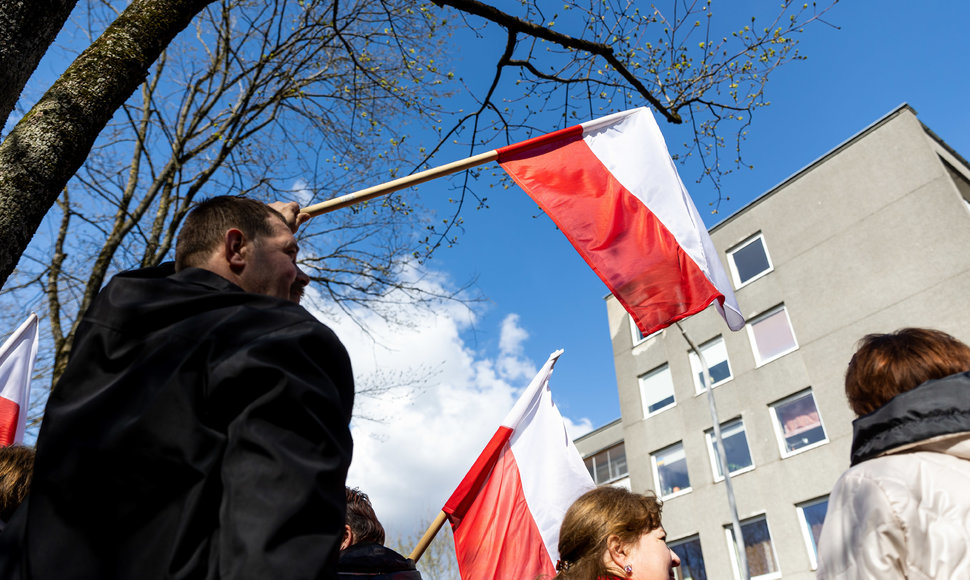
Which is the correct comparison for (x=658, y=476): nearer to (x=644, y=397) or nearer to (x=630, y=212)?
(x=644, y=397)

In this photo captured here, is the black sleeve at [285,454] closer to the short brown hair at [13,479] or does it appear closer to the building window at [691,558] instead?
the short brown hair at [13,479]

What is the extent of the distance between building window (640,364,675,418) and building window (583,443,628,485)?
3.57 meters

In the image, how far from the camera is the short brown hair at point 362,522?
3111 millimetres

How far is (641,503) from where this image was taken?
2.67 meters

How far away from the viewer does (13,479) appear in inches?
102

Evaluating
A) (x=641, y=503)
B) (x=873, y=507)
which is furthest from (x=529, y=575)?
(x=873, y=507)

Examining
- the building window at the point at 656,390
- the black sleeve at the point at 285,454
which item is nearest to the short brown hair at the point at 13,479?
the black sleeve at the point at 285,454

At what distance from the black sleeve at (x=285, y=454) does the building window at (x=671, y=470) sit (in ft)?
69.6

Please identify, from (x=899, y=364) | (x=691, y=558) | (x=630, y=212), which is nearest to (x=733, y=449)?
(x=691, y=558)

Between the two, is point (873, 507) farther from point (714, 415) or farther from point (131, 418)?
point (714, 415)

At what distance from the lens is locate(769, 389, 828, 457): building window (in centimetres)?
1786

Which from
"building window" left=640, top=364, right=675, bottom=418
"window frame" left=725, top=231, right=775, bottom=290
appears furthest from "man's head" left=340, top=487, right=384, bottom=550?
"building window" left=640, top=364, right=675, bottom=418

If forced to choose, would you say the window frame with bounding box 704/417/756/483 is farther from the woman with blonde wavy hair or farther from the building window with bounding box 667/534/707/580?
the woman with blonde wavy hair

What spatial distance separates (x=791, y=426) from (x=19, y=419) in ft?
58.5
